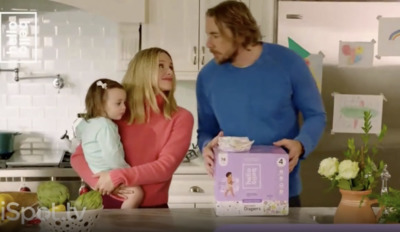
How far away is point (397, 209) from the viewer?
4.23 ft

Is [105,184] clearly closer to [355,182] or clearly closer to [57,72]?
[355,182]

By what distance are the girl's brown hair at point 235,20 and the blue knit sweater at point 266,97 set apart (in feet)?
0.26

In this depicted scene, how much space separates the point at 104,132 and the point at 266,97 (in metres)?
0.45

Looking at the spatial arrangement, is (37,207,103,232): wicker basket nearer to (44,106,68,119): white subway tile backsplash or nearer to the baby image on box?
the baby image on box

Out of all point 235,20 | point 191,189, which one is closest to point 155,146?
point 235,20

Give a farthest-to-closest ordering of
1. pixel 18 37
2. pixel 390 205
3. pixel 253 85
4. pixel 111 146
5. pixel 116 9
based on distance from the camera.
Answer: pixel 18 37, pixel 116 9, pixel 253 85, pixel 111 146, pixel 390 205

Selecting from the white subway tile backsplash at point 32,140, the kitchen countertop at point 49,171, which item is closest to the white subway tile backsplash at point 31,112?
the white subway tile backsplash at point 32,140

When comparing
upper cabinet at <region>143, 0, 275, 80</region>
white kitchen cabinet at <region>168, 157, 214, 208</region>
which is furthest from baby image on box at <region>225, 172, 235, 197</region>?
upper cabinet at <region>143, 0, 275, 80</region>

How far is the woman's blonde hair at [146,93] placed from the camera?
1.60 m

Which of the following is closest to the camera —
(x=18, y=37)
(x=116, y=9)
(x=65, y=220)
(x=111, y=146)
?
(x=65, y=220)

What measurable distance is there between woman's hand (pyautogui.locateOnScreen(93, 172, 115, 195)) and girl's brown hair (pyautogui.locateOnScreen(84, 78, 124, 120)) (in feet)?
0.54

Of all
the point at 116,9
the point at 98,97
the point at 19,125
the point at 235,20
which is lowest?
the point at 19,125

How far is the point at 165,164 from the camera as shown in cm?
157

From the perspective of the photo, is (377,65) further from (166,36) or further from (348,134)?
(166,36)
